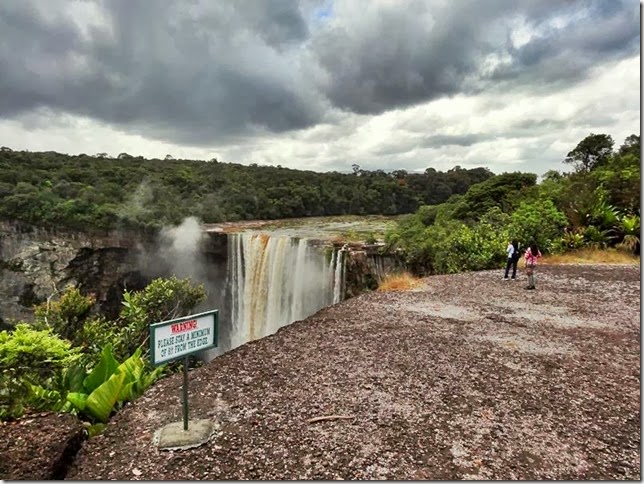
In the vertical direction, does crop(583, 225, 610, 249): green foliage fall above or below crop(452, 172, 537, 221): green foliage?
below

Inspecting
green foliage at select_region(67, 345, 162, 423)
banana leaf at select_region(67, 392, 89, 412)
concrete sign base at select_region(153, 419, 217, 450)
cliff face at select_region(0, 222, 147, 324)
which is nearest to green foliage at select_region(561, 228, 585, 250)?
green foliage at select_region(67, 345, 162, 423)

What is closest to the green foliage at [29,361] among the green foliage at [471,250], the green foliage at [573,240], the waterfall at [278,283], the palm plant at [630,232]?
the green foliage at [471,250]

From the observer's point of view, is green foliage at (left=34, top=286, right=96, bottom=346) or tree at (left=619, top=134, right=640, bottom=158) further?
tree at (left=619, top=134, right=640, bottom=158)

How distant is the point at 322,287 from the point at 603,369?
13.1 metres

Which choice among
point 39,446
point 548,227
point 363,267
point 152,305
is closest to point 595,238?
point 548,227

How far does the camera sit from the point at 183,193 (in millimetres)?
38062

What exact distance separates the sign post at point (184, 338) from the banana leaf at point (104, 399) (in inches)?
37.8

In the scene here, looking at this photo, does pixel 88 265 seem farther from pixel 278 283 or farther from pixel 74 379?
pixel 74 379

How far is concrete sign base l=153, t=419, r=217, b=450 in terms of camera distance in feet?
11.4

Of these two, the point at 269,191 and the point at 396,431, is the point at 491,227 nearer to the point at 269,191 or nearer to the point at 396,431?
the point at 396,431

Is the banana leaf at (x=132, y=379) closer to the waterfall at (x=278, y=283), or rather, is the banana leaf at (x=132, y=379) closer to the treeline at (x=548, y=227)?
the treeline at (x=548, y=227)

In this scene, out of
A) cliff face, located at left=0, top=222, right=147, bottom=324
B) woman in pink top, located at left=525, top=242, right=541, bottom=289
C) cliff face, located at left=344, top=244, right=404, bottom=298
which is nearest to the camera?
woman in pink top, located at left=525, top=242, right=541, bottom=289

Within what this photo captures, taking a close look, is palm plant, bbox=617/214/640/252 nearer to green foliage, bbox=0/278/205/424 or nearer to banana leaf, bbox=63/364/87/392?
green foliage, bbox=0/278/205/424

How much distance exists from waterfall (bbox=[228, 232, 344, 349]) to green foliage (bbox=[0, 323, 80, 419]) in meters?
12.7
